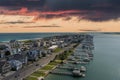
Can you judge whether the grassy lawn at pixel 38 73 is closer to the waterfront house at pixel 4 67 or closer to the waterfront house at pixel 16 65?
the waterfront house at pixel 16 65

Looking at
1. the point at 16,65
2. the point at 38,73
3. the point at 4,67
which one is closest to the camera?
the point at 38,73

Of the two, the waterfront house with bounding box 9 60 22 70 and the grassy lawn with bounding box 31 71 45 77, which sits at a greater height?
the waterfront house with bounding box 9 60 22 70

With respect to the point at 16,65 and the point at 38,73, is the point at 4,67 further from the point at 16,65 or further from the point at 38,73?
the point at 38,73

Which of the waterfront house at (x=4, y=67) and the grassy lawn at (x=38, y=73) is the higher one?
the waterfront house at (x=4, y=67)

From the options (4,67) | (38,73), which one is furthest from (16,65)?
(38,73)

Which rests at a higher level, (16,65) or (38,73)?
(16,65)

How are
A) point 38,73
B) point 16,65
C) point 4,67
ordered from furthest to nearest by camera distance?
point 16,65
point 4,67
point 38,73

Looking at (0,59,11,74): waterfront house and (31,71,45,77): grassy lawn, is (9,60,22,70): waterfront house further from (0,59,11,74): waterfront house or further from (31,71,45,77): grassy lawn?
(31,71,45,77): grassy lawn

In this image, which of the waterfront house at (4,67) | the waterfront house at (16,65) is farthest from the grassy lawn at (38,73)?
the waterfront house at (4,67)

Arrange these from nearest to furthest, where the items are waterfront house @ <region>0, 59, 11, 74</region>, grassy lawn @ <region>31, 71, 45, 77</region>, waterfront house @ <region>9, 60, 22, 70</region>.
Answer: grassy lawn @ <region>31, 71, 45, 77</region> < waterfront house @ <region>0, 59, 11, 74</region> < waterfront house @ <region>9, 60, 22, 70</region>

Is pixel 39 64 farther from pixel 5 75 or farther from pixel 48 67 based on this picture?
pixel 5 75

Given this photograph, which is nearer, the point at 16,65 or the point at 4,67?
the point at 4,67

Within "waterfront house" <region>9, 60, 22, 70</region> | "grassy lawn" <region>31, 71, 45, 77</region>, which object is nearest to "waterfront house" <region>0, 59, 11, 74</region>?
"waterfront house" <region>9, 60, 22, 70</region>
